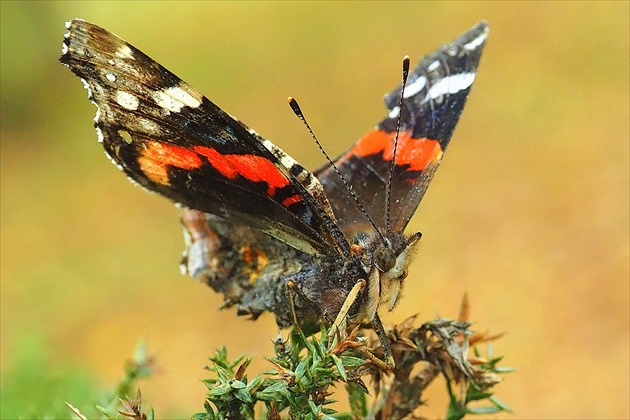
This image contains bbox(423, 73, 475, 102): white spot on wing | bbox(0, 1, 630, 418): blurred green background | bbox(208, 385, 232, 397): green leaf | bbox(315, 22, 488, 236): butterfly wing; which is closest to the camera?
bbox(208, 385, 232, 397): green leaf

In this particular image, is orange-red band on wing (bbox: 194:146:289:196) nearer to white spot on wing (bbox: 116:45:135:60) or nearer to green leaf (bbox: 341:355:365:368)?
white spot on wing (bbox: 116:45:135:60)

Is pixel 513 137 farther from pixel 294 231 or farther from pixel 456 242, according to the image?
pixel 294 231

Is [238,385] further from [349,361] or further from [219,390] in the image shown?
[349,361]

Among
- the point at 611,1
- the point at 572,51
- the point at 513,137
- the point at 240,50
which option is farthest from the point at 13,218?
the point at 611,1

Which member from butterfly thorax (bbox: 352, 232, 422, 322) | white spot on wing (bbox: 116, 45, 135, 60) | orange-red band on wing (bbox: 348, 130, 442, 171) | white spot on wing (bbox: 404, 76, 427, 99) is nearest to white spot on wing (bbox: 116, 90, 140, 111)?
white spot on wing (bbox: 116, 45, 135, 60)

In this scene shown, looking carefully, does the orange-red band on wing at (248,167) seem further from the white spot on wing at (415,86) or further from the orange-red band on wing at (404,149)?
the white spot on wing at (415,86)

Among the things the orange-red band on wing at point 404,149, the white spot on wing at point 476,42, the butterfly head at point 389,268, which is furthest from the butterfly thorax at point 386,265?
the white spot on wing at point 476,42
